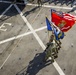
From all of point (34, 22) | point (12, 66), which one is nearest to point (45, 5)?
point (34, 22)

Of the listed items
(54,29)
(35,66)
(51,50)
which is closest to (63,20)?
(54,29)

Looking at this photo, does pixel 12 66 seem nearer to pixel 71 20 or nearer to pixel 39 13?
pixel 71 20

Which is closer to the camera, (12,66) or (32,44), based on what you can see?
(12,66)

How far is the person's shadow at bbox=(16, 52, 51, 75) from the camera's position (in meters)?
22.5

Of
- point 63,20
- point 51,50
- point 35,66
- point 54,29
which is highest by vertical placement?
point 63,20

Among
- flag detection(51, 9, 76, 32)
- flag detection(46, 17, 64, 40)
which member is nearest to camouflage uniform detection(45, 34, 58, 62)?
flag detection(46, 17, 64, 40)

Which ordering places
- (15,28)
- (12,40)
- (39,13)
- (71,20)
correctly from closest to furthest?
(71,20) < (12,40) < (15,28) < (39,13)

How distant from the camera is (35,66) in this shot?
75.6 feet

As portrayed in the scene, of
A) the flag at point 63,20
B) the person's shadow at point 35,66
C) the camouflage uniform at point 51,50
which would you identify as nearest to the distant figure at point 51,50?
the camouflage uniform at point 51,50

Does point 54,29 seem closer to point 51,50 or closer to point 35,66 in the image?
point 51,50

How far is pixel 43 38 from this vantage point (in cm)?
2633

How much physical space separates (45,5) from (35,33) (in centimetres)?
705

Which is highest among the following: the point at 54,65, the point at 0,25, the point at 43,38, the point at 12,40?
the point at 0,25

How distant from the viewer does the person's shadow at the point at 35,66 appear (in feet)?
73.9
